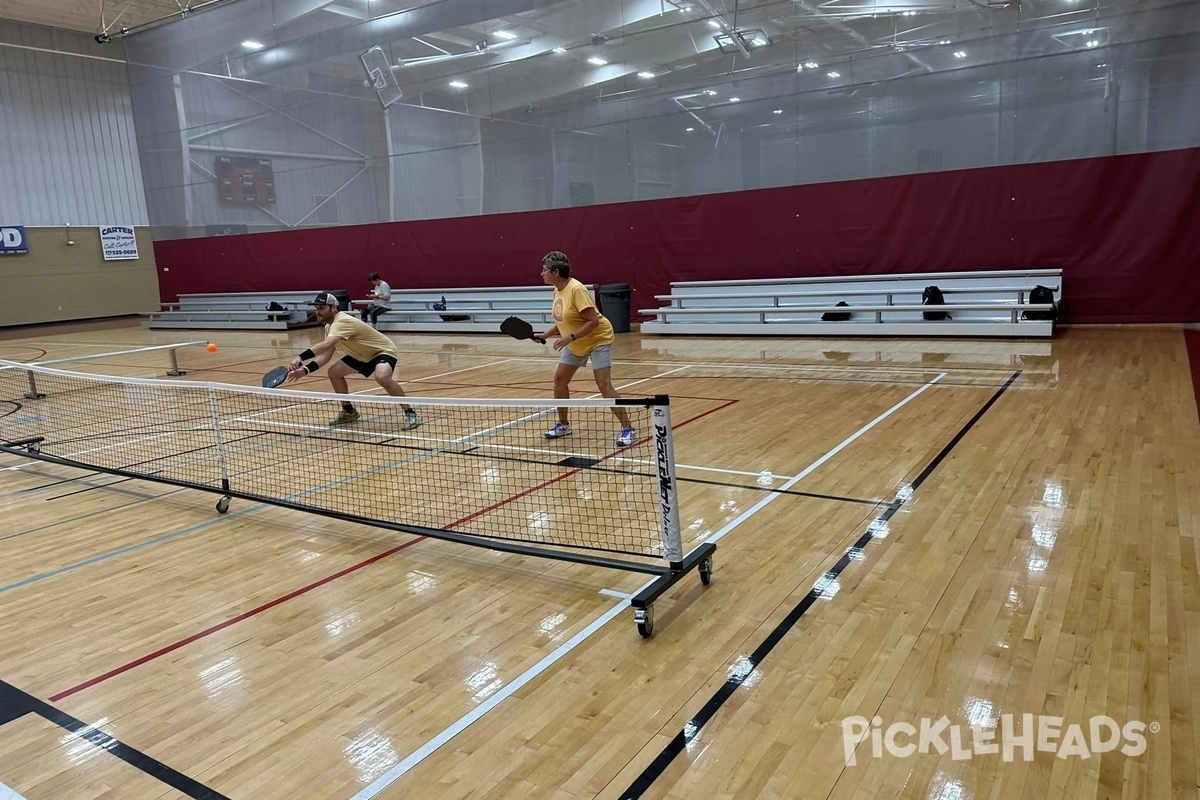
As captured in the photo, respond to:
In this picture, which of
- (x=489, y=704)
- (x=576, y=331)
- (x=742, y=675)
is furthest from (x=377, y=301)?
(x=742, y=675)

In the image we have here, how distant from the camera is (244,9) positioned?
929 inches

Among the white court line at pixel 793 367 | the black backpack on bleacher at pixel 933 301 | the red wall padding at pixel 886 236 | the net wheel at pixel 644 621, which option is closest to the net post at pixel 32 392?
the white court line at pixel 793 367

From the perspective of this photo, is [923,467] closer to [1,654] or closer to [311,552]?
[311,552]

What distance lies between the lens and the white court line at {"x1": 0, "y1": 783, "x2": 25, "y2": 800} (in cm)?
280

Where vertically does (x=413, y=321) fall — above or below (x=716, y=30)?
below

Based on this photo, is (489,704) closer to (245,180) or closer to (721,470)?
(721,470)

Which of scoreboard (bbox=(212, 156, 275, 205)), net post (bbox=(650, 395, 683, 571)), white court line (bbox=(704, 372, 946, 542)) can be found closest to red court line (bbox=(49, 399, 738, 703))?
white court line (bbox=(704, 372, 946, 542))

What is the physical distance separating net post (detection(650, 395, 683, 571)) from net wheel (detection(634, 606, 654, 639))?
36 cm

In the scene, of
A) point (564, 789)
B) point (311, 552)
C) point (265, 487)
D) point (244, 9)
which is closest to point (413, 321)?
Result: point (244, 9)

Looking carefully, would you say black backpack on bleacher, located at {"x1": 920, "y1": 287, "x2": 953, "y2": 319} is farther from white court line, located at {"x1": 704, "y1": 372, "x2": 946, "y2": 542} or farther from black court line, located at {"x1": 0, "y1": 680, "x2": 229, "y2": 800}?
black court line, located at {"x1": 0, "y1": 680, "x2": 229, "y2": 800}

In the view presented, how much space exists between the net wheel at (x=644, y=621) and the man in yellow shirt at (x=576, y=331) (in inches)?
134

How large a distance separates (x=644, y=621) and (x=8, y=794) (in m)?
2.46

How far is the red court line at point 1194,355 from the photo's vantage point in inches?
314

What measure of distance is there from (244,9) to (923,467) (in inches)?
981
